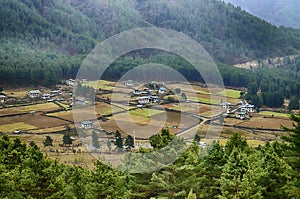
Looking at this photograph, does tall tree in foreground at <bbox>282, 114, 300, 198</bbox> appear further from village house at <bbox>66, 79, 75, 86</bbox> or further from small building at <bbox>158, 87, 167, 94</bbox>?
village house at <bbox>66, 79, 75, 86</bbox>

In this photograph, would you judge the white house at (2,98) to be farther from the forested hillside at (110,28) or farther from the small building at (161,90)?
the small building at (161,90)

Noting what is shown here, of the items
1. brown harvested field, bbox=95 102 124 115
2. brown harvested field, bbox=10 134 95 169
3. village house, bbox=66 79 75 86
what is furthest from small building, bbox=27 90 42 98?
brown harvested field, bbox=10 134 95 169

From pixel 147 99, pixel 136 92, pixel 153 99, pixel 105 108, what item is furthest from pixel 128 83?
pixel 105 108

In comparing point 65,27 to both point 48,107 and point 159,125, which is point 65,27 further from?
point 159,125

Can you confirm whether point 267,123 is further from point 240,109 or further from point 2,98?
point 2,98

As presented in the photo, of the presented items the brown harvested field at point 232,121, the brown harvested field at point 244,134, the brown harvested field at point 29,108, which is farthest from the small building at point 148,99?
the brown harvested field at point 244,134

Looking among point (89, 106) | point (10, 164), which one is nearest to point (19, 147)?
point (10, 164)
